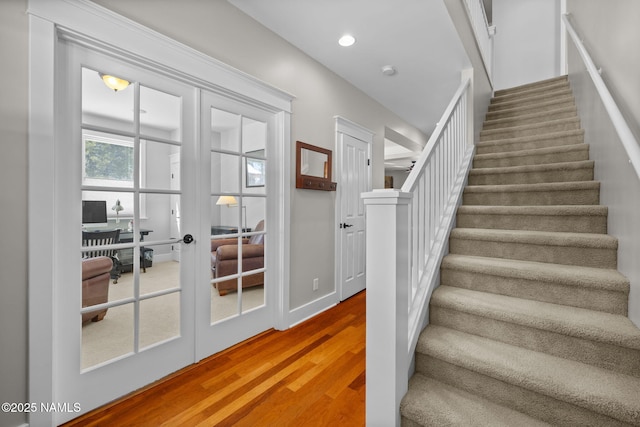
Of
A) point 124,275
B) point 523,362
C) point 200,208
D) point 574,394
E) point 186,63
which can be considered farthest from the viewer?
point 200,208

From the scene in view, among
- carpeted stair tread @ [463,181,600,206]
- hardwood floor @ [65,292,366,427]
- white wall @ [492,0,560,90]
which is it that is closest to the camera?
hardwood floor @ [65,292,366,427]

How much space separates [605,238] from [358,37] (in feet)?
7.48

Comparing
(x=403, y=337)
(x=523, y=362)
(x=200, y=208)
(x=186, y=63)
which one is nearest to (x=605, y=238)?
(x=523, y=362)

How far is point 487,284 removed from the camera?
1653 mm

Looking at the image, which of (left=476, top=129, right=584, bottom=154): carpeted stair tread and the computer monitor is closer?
the computer monitor

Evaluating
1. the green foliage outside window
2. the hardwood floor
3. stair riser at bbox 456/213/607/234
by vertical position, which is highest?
the green foliage outside window

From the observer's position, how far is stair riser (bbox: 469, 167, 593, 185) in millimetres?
2064

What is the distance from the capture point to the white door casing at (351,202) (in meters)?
3.18

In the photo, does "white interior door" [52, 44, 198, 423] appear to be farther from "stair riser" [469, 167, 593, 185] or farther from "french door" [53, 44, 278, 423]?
"stair riser" [469, 167, 593, 185]

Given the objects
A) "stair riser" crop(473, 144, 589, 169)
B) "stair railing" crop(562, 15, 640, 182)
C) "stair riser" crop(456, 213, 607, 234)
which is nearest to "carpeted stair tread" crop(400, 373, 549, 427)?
"stair railing" crop(562, 15, 640, 182)

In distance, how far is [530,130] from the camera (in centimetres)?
285

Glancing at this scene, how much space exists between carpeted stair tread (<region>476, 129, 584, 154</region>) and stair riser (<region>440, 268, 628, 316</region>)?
1676 mm

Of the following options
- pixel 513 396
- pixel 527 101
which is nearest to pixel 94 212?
pixel 513 396

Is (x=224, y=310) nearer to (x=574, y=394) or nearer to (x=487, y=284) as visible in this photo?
(x=487, y=284)
